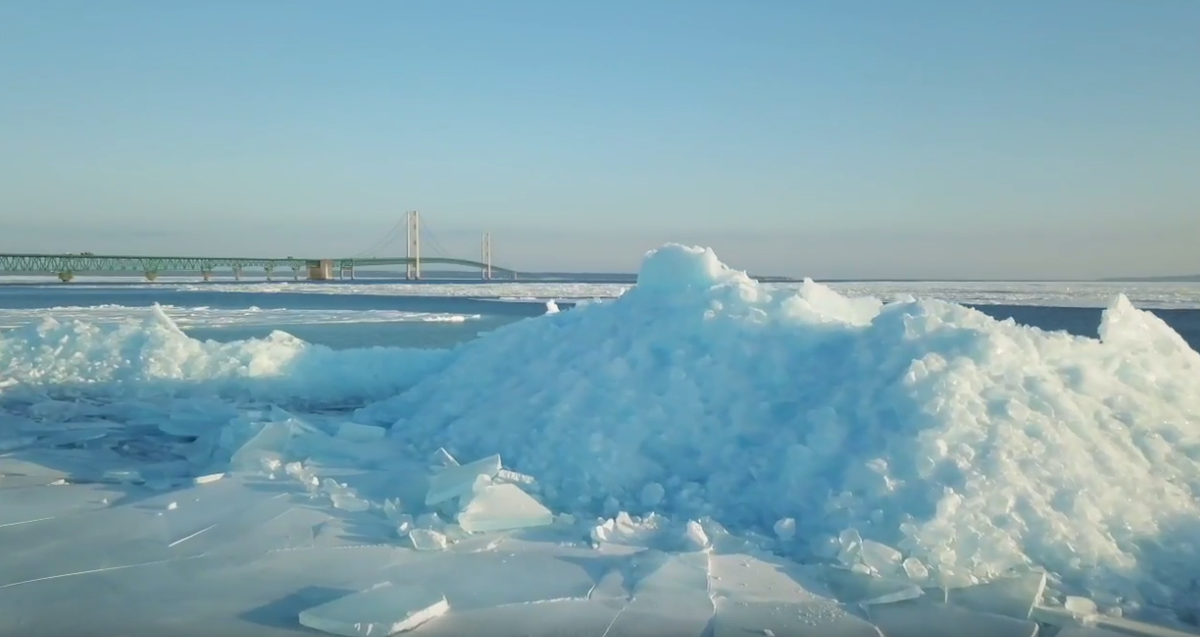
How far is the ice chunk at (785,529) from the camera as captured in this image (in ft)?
15.0

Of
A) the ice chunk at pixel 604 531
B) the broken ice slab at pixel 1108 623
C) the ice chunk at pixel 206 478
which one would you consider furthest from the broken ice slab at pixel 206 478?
the broken ice slab at pixel 1108 623

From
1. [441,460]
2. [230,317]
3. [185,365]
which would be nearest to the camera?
[441,460]

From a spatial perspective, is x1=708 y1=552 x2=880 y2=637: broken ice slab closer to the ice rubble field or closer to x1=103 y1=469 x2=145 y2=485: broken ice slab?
the ice rubble field

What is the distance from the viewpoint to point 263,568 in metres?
4.09

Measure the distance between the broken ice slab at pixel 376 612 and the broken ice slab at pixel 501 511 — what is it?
0.95m

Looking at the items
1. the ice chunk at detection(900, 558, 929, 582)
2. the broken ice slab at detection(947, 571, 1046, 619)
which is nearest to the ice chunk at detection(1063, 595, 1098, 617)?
the broken ice slab at detection(947, 571, 1046, 619)

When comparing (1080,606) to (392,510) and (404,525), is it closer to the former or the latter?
(404,525)

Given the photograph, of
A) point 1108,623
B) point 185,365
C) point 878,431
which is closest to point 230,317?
point 185,365

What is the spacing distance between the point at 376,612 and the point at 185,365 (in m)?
8.17

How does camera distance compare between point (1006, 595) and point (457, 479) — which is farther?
point (457, 479)

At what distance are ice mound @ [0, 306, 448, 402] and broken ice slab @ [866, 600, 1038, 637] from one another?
7342 millimetres

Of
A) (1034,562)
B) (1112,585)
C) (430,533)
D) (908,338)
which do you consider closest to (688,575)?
(430,533)

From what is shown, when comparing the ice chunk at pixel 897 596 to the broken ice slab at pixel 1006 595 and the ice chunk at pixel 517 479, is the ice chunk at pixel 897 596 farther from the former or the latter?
the ice chunk at pixel 517 479

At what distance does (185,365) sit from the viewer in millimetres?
10445
